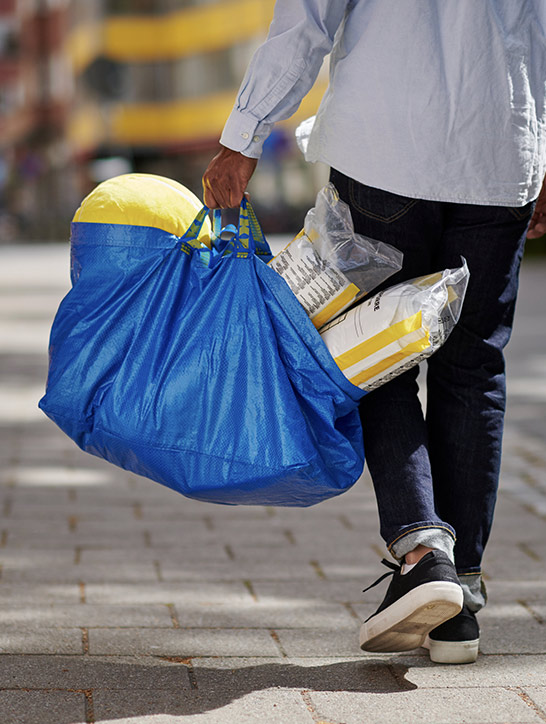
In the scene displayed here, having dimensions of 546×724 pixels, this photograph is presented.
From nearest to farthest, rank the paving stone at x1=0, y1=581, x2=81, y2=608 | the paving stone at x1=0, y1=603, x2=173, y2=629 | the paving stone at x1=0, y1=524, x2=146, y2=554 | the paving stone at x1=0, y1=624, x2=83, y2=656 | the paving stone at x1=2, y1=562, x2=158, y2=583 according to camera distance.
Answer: the paving stone at x1=0, y1=624, x2=83, y2=656 < the paving stone at x1=0, y1=603, x2=173, y2=629 < the paving stone at x1=0, y1=581, x2=81, y2=608 < the paving stone at x1=2, y1=562, x2=158, y2=583 < the paving stone at x1=0, y1=524, x2=146, y2=554

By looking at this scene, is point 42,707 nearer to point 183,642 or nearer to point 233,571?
point 183,642

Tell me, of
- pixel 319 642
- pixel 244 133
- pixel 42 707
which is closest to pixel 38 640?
pixel 42 707

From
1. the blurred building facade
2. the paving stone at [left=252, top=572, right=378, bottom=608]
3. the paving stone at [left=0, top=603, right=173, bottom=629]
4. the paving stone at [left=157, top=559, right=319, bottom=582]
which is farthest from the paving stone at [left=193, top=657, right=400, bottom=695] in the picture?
the blurred building facade

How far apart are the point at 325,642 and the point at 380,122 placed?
129 cm

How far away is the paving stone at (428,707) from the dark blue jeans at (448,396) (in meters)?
0.32

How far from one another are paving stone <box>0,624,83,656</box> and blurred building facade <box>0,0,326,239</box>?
3155 centimetres

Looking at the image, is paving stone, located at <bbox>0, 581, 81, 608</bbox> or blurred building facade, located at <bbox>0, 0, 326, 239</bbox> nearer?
paving stone, located at <bbox>0, 581, 81, 608</bbox>

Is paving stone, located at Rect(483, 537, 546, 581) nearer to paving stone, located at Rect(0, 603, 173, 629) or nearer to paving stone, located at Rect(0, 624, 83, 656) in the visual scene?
paving stone, located at Rect(0, 603, 173, 629)

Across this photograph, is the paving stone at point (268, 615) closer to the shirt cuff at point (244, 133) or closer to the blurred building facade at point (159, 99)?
the shirt cuff at point (244, 133)

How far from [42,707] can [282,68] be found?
1468mm

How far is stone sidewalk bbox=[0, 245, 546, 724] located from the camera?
242cm

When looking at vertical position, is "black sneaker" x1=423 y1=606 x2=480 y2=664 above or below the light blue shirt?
below

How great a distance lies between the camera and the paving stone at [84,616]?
9.74 feet

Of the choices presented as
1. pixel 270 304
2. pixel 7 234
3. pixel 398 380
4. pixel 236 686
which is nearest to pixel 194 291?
pixel 270 304
